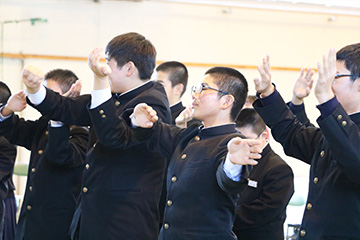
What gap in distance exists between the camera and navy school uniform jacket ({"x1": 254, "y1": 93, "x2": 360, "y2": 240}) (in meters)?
2.04

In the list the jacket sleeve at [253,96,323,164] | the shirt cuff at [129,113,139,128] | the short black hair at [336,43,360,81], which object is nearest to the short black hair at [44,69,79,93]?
the shirt cuff at [129,113,139,128]

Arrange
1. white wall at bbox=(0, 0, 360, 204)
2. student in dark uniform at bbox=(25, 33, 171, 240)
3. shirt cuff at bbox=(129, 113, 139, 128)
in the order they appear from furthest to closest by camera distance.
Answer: white wall at bbox=(0, 0, 360, 204) < student in dark uniform at bbox=(25, 33, 171, 240) < shirt cuff at bbox=(129, 113, 139, 128)

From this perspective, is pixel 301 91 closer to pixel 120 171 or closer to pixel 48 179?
pixel 120 171

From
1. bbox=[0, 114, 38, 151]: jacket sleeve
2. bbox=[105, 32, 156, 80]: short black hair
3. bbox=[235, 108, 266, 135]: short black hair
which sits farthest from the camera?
bbox=[235, 108, 266, 135]: short black hair

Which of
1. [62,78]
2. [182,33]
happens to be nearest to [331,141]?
[62,78]

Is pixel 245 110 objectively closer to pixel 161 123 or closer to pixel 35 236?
pixel 161 123

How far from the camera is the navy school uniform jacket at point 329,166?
2045 mm

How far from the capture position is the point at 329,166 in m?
2.28

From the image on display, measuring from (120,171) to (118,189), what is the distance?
0.08 metres

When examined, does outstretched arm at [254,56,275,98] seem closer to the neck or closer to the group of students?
the group of students

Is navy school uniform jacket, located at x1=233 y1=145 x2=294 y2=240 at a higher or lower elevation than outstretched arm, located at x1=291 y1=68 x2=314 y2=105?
lower

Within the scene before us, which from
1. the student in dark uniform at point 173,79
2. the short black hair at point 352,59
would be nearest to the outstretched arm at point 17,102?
the short black hair at point 352,59

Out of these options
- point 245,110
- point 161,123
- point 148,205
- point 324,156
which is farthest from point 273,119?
point 245,110

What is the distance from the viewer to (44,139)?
3.33 m
